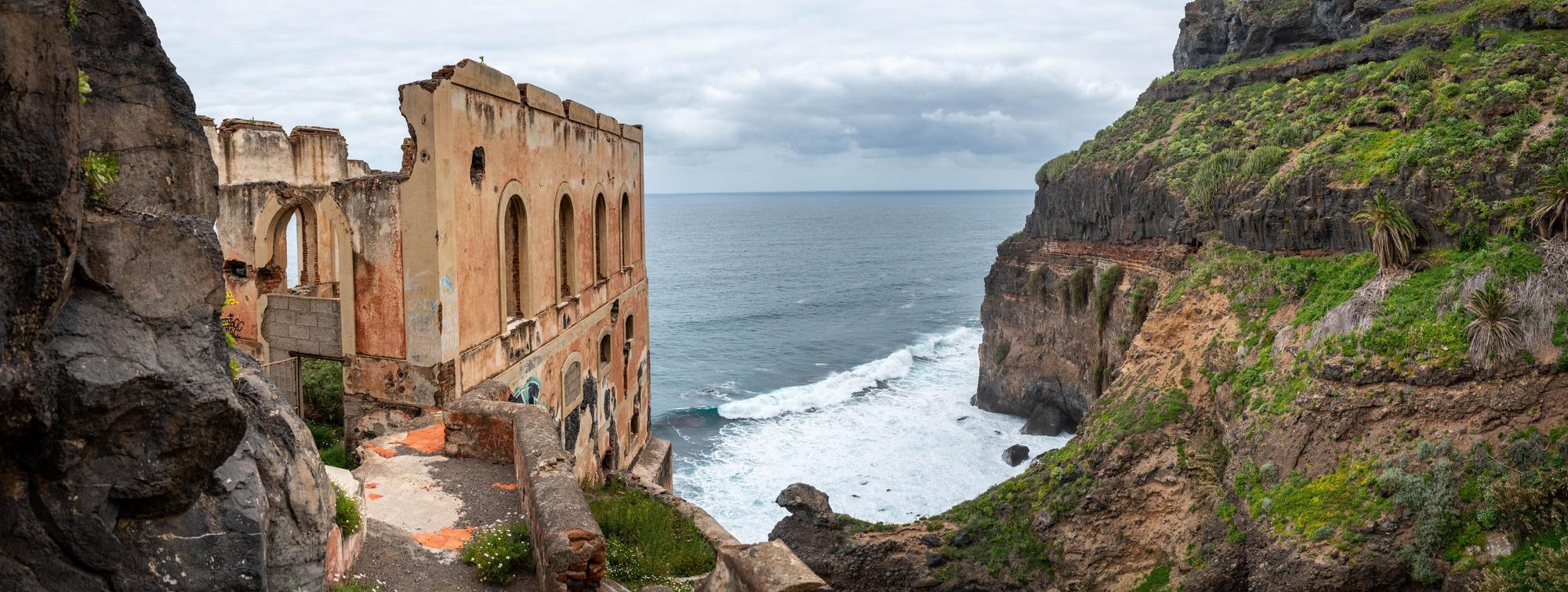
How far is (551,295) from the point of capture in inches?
684

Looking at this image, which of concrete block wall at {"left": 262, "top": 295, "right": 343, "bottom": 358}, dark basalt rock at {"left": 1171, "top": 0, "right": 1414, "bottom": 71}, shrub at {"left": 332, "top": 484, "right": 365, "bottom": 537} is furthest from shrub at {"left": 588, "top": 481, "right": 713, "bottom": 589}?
dark basalt rock at {"left": 1171, "top": 0, "right": 1414, "bottom": 71}

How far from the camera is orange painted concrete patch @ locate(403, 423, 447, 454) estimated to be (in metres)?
11.6

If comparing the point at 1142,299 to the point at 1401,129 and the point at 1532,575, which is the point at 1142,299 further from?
the point at 1532,575

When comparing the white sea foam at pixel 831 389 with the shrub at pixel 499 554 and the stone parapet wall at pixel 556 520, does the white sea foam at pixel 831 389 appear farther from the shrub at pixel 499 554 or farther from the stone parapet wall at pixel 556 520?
the shrub at pixel 499 554

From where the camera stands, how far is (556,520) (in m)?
8.08

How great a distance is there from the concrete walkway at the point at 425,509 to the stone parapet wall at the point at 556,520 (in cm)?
47

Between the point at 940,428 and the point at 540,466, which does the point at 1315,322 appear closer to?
the point at 540,466

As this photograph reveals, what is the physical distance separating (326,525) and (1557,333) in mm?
16552

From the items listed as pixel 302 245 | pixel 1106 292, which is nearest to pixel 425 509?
pixel 302 245

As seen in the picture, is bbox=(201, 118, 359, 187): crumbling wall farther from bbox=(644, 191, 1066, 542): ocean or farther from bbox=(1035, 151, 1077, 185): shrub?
bbox=(1035, 151, 1077, 185): shrub

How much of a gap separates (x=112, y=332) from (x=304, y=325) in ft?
34.3

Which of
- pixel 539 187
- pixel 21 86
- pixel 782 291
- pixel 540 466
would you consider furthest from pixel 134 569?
pixel 782 291

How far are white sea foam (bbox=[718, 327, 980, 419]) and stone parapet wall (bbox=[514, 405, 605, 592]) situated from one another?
32.5 m

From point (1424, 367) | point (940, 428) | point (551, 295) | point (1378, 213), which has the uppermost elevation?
point (1378, 213)
